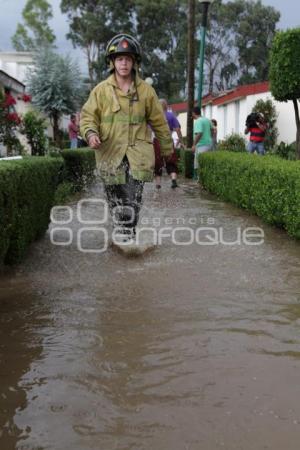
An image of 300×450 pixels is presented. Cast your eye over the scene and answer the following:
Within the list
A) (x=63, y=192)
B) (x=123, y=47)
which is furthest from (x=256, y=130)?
(x=123, y=47)

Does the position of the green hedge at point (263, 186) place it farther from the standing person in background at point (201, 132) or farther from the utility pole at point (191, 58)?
the utility pole at point (191, 58)

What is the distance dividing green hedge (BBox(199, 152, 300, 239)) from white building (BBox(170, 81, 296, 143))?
37.6 ft

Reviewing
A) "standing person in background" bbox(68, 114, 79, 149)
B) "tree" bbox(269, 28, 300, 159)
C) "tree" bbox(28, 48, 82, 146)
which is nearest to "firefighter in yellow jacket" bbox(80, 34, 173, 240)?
"tree" bbox(28, 48, 82, 146)

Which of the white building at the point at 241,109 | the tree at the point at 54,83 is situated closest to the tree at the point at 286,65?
the tree at the point at 54,83

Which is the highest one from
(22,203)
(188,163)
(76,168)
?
(22,203)

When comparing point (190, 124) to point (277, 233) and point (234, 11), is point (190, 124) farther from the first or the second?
point (234, 11)

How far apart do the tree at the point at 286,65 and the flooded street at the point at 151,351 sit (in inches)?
313

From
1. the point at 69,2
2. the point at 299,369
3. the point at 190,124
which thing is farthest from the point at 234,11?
the point at 299,369

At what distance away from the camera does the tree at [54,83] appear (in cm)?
1321

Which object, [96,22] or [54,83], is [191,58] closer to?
[54,83]

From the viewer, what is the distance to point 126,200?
6004 mm

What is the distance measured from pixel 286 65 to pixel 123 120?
817cm

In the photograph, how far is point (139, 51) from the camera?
5781 millimetres

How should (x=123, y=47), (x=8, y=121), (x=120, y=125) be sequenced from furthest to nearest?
(x=8, y=121) < (x=120, y=125) < (x=123, y=47)
